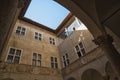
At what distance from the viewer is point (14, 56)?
31.1 feet

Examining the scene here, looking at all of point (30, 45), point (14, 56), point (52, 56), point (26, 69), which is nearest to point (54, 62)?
point (52, 56)

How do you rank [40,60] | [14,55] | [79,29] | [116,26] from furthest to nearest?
[79,29] < [40,60] < [14,55] < [116,26]

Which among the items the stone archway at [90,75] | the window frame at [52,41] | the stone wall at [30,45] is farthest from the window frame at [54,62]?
the stone archway at [90,75]

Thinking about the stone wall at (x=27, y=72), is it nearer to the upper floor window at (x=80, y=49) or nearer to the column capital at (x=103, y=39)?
the upper floor window at (x=80, y=49)

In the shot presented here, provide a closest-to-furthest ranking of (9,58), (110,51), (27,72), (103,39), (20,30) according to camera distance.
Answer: (110,51) → (103,39) → (27,72) → (9,58) → (20,30)

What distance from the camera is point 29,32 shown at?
487 inches

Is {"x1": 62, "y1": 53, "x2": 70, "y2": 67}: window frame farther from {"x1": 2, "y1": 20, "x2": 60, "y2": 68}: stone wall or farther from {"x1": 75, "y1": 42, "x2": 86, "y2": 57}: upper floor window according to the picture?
{"x1": 75, "y1": 42, "x2": 86, "y2": 57}: upper floor window

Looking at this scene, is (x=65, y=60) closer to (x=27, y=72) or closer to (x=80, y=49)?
(x=80, y=49)

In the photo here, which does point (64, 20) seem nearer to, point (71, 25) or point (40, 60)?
point (71, 25)

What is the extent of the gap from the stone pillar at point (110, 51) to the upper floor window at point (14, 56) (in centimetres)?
751

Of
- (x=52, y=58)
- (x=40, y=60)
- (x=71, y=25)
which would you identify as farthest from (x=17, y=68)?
(x=71, y=25)

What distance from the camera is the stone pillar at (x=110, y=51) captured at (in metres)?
4.10

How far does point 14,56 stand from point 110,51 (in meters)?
8.18

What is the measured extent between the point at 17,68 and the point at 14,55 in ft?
4.49
